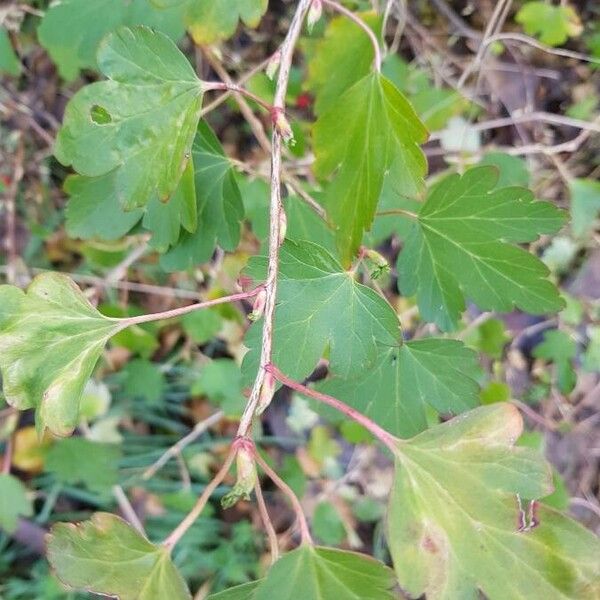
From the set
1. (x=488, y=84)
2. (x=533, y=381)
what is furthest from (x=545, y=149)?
(x=533, y=381)

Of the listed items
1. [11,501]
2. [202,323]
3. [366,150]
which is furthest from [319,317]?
[11,501]

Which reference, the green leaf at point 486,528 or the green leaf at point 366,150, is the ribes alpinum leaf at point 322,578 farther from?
the green leaf at point 366,150

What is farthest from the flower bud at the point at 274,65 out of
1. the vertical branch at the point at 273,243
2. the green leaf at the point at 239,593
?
the green leaf at the point at 239,593

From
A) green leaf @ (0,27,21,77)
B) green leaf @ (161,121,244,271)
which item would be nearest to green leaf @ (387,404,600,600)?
green leaf @ (161,121,244,271)

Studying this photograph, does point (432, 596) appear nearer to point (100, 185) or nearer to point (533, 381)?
point (100, 185)

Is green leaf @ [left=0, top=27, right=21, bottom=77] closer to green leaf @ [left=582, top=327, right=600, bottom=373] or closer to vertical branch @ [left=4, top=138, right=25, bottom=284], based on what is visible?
vertical branch @ [left=4, top=138, right=25, bottom=284]
